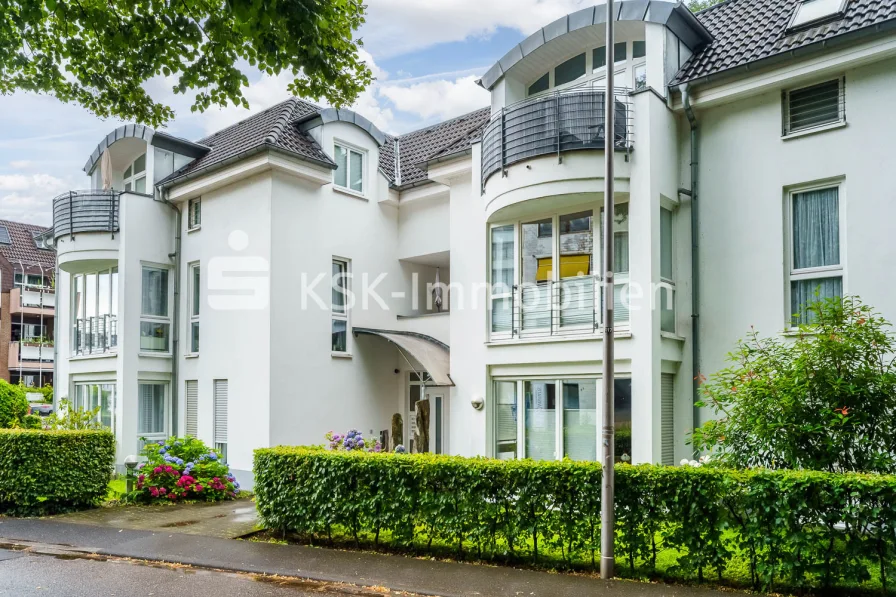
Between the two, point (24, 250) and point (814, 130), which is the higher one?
point (24, 250)

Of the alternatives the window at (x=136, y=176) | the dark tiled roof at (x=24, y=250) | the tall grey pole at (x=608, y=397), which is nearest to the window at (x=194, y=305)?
the window at (x=136, y=176)

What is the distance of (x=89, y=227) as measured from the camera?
18938 millimetres

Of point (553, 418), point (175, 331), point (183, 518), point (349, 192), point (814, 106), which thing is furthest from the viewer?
point (175, 331)

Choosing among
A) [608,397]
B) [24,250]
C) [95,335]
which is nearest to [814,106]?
[608,397]

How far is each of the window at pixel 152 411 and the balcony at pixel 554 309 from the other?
369 inches

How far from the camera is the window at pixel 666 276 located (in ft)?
41.0

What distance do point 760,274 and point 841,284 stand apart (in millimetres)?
1168

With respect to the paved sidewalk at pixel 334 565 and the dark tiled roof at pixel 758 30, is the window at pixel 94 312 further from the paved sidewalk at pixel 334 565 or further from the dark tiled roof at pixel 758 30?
the dark tiled roof at pixel 758 30

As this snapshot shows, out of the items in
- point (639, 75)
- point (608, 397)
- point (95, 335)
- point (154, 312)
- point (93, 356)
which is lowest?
point (608, 397)

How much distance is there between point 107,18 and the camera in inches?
271

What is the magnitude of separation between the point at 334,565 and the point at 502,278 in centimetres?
677

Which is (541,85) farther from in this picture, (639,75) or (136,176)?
(136,176)

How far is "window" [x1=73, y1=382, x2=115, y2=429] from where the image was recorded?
19375mm

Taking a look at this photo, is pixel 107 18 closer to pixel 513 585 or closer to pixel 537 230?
pixel 513 585
